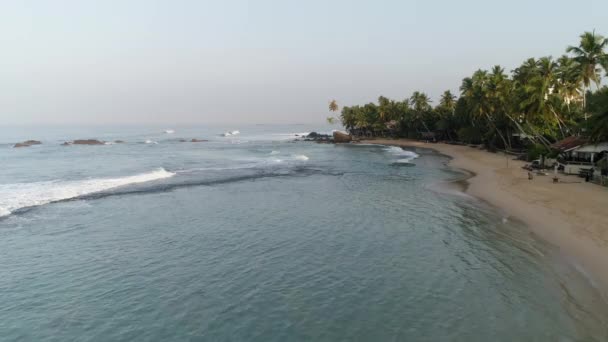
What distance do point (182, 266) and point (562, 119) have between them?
46302 millimetres

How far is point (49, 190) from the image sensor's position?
3178 centimetres

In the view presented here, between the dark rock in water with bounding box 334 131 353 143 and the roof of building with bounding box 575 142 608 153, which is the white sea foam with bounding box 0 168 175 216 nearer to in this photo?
the roof of building with bounding box 575 142 608 153

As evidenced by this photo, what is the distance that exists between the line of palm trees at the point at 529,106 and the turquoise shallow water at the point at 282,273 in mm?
17561

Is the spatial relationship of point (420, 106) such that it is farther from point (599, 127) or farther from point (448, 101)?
point (599, 127)

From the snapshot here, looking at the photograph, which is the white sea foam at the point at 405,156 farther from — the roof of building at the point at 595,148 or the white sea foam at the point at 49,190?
the white sea foam at the point at 49,190

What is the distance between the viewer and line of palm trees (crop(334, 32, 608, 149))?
34.7 meters

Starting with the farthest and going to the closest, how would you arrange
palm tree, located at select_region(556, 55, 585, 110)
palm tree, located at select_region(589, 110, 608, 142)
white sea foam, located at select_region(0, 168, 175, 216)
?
palm tree, located at select_region(556, 55, 585, 110), white sea foam, located at select_region(0, 168, 175, 216), palm tree, located at select_region(589, 110, 608, 142)

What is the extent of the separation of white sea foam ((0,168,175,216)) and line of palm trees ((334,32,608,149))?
38.1 metres

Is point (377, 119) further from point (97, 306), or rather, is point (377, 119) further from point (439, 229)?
point (97, 306)

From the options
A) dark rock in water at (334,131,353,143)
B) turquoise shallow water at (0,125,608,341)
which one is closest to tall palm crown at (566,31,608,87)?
turquoise shallow water at (0,125,608,341)

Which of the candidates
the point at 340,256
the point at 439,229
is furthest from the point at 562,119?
the point at 340,256

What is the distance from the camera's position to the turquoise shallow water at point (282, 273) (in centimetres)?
1098

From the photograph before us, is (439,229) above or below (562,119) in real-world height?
below

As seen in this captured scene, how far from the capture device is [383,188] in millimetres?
33875
